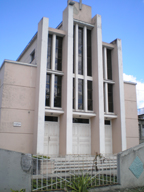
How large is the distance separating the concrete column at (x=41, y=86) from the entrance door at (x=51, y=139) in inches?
54.0

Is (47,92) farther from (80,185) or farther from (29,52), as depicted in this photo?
(80,185)

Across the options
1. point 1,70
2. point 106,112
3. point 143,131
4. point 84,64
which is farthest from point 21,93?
point 143,131

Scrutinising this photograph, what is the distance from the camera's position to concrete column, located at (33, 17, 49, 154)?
48.0 ft

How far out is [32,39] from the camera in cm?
1947

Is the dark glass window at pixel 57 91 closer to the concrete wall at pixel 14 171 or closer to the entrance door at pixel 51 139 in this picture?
the entrance door at pixel 51 139

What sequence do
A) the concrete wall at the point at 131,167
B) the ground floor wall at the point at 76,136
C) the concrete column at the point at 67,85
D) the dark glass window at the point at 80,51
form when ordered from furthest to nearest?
the dark glass window at the point at 80,51 < the ground floor wall at the point at 76,136 < the concrete column at the point at 67,85 < the concrete wall at the point at 131,167

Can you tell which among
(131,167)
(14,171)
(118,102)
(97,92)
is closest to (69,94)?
(97,92)

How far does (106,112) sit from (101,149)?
338 centimetres

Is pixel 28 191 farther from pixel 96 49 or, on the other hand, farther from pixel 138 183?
pixel 96 49

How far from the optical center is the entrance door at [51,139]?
15.9 metres

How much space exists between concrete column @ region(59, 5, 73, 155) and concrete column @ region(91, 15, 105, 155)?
8.13 feet

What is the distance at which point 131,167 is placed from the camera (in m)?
9.52

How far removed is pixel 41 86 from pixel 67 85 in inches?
82.0

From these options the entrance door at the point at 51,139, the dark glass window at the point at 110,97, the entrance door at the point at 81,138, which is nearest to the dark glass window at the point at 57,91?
the entrance door at the point at 51,139
